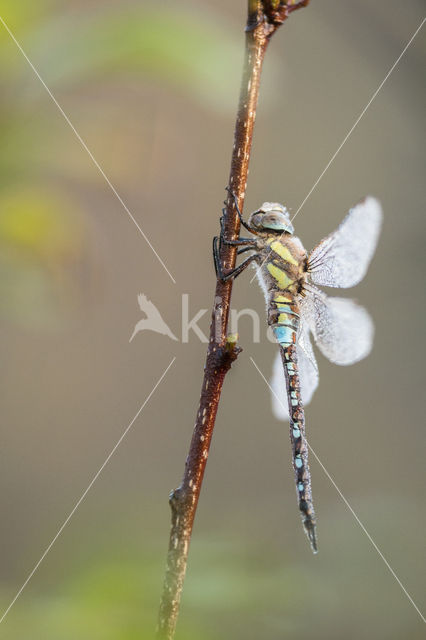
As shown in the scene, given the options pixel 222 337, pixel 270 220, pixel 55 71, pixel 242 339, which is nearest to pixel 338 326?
pixel 270 220

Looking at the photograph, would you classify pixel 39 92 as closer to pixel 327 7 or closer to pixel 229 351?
pixel 229 351

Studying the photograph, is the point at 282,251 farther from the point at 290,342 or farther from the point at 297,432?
the point at 297,432

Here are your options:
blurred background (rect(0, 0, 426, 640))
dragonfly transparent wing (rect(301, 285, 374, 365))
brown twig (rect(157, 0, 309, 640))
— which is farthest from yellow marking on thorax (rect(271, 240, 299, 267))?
blurred background (rect(0, 0, 426, 640))

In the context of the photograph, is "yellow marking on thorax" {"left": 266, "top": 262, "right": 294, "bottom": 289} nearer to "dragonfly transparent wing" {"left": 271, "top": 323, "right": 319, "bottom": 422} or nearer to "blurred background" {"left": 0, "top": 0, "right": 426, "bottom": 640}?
"dragonfly transparent wing" {"left": 271, "top": 323, "right": 319, "bottom": 422}

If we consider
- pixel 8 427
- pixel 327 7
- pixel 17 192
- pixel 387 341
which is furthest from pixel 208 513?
pixel 327 7

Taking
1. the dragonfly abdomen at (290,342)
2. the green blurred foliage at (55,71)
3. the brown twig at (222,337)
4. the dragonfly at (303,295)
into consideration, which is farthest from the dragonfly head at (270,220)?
the green blurred foliage at (55,71)

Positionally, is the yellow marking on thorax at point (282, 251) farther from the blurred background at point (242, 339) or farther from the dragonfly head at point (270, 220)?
the blurred background at point (242, 339)

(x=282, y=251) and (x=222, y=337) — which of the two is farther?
(x=282, y=251)
